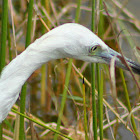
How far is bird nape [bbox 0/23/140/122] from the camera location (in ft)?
4.25

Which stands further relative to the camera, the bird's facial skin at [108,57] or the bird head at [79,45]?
the bird's facial skin at [108,57]

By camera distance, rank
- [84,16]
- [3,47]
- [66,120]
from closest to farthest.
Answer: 1. [3,47]
2. [66,120]
3. [84,16]

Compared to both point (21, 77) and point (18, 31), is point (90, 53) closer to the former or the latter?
point (21, 77)

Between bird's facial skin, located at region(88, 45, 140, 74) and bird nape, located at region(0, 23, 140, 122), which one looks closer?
bird nape, located at region(0, 23, 140, 122)

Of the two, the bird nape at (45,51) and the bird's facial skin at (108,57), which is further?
the bird's facial skin at (108,57)

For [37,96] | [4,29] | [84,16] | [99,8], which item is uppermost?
[84,16]

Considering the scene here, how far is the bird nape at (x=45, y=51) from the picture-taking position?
1.29 meters

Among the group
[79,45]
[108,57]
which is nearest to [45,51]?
[79,45]

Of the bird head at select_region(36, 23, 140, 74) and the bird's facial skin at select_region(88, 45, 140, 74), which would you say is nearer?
the bird head at select_region(36, 23, 140, 74)

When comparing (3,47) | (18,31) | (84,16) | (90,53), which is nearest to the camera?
(90,53)

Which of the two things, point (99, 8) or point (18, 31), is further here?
point (18, 31)

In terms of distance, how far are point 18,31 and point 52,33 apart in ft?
5.99

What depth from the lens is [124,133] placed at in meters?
2.50

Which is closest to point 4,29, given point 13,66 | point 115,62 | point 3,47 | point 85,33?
point 3,47
